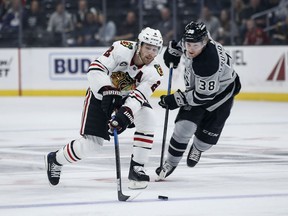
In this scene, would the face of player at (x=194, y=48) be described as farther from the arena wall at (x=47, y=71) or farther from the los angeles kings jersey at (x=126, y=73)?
the arena wall at (x=47, y=71)

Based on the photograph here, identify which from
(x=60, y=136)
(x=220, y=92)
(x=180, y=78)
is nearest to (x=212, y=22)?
(x=180, y=78)

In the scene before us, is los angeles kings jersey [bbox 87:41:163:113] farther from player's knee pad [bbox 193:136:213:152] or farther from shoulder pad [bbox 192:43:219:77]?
player's knee pad [bbox 193:136:213:152]

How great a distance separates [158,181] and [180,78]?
892 cm

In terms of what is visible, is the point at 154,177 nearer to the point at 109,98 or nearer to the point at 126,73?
the point at 126,73

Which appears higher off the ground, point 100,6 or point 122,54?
point 122,54

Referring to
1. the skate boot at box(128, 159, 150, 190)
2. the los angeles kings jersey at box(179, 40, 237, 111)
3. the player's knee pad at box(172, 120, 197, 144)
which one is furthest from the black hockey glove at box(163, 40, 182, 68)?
the skate boot at box(128, 159, 150, 190)

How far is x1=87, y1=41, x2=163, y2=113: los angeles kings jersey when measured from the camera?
21.9 feet

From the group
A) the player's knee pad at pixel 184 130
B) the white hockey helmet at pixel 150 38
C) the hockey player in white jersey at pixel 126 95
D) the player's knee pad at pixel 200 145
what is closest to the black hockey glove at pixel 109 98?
the hockey player in white jersey at pixel 126 95

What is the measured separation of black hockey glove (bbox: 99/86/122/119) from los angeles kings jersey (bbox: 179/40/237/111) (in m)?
0.70

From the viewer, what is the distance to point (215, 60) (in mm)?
7027

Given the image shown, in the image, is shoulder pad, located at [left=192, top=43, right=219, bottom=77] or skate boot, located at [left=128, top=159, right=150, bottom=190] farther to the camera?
shoulder pad, located at [left=192, top=43, right=219, bottom=77]

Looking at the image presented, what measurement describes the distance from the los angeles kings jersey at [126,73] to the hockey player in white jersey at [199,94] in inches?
13.9

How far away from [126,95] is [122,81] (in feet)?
0.35

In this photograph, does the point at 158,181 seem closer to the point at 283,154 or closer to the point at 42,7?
the point at 283,154
